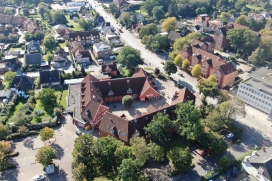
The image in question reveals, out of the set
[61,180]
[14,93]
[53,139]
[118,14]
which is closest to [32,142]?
[53,139]

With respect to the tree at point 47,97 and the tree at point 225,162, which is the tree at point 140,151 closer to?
the tree at point 225,162

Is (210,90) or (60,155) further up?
(210,90)

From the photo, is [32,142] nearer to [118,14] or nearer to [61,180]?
[61,180]

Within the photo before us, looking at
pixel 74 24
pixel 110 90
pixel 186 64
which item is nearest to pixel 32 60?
pixel 110 90

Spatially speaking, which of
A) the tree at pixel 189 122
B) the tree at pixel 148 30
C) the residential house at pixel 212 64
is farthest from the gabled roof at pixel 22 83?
the tree at pixel 148 30

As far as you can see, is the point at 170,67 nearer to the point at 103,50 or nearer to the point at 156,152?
the point at 103,50
